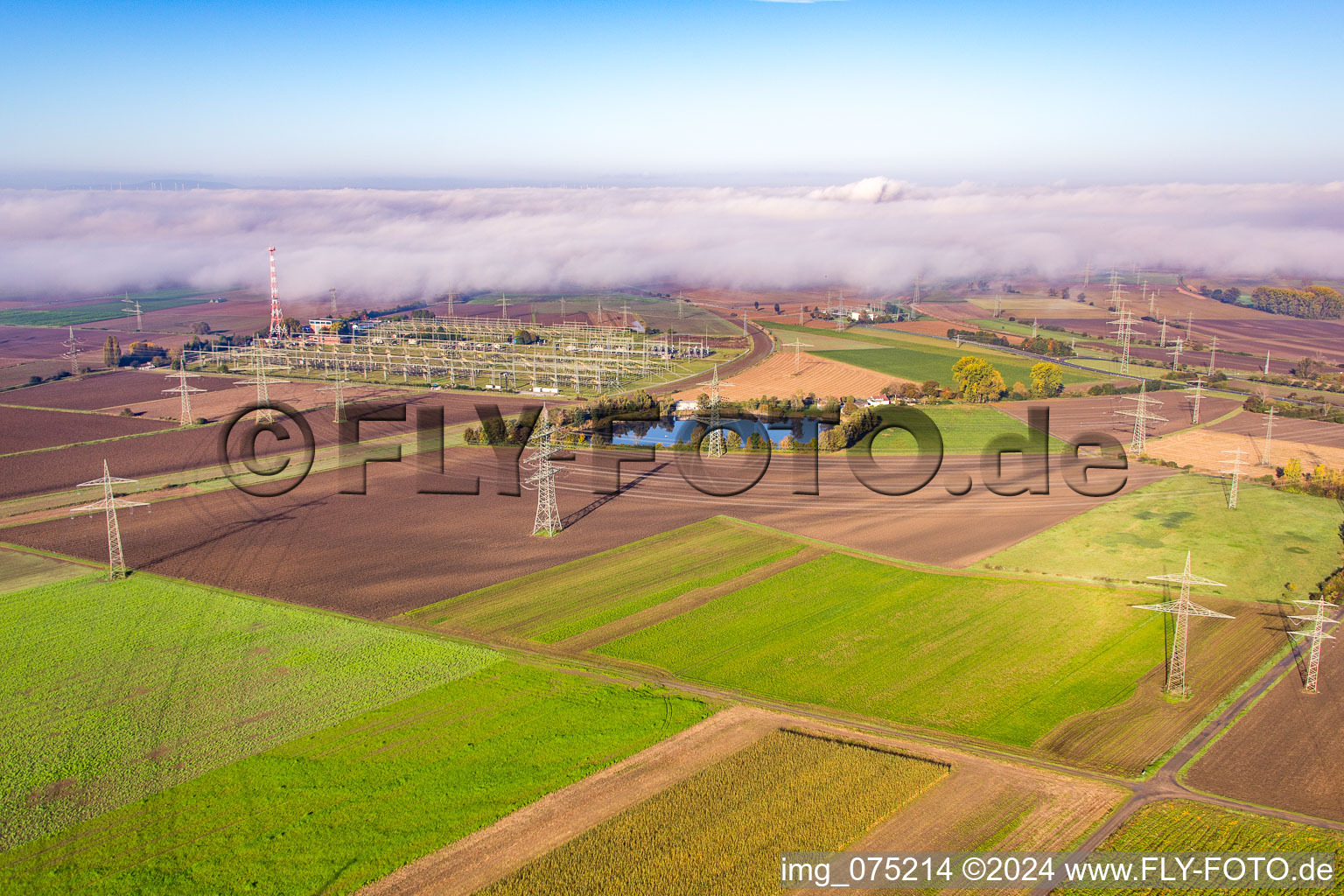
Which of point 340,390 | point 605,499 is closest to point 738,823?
point 605,499

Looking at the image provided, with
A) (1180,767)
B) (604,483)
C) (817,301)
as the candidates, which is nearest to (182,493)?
(604,483)

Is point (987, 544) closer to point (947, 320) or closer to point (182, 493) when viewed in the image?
point (182, 493)

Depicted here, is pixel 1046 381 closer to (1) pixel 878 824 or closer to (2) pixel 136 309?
(1) pixel 878 824

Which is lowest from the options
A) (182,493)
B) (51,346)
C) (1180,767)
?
(1180,767)

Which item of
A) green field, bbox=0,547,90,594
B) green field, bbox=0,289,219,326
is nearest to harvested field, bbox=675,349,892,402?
green field, bbox=0,547,90,594

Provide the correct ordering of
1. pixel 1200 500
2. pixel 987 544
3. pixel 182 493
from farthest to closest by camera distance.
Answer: pixel 182 493
pixel 1200 500
pixel 987 544

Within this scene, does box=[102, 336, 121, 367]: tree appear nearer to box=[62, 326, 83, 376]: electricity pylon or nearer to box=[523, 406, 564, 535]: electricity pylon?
box=[62, 326, 83, 376]: electricity pylon

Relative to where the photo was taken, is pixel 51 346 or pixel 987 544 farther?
pixel 51 346
